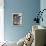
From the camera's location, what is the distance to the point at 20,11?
522 cm

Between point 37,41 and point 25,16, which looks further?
point 25,16

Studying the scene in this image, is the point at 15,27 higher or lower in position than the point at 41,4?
lower

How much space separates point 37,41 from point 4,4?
2860 mm

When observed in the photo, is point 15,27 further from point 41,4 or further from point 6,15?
point 41,4

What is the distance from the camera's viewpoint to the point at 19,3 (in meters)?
5.20

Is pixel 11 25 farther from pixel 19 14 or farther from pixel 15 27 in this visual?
pixel 19 14

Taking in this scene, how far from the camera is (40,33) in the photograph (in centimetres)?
272

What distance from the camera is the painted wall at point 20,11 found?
5168mm

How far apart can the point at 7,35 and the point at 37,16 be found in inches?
54.7

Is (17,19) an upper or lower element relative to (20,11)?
lower

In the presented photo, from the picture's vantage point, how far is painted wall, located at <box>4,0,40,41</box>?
17.0ft

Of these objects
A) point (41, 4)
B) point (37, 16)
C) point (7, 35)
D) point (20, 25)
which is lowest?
point (7, 35)

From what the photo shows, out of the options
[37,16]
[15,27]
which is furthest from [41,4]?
[15,27]

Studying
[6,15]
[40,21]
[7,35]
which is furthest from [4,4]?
[40,21]
